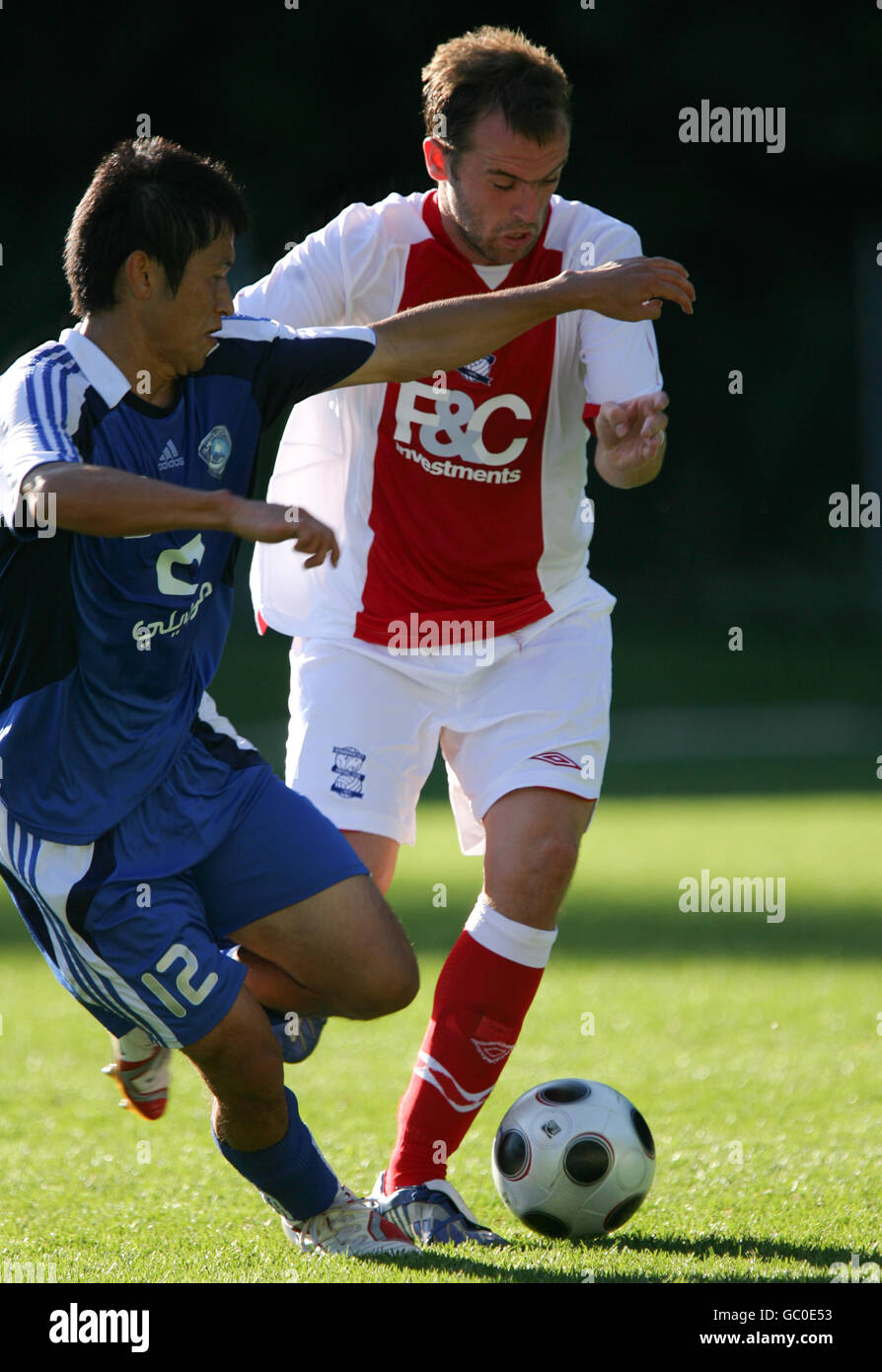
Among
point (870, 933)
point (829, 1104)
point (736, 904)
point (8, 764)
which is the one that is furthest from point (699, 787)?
point (8, 764)

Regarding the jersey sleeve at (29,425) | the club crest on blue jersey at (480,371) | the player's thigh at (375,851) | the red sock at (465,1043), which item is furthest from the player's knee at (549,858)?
the jersey sleeve at (29,425)

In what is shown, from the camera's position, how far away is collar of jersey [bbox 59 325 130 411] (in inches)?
126

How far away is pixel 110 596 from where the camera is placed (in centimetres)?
Result: 326

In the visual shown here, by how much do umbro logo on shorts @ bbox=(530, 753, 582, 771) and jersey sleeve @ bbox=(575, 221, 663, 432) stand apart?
0.81 meters

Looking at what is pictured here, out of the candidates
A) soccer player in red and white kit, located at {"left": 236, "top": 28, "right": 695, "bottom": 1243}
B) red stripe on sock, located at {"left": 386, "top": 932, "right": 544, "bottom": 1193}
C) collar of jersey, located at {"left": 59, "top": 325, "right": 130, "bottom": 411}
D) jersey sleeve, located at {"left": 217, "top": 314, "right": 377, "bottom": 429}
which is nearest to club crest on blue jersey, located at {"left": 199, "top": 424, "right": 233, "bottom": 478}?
jersey sleeve, located at {"left": 217, "top": 314, "right": 377, "bottom": 429}

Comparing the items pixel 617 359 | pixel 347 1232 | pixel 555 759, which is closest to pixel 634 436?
pixel 617 359

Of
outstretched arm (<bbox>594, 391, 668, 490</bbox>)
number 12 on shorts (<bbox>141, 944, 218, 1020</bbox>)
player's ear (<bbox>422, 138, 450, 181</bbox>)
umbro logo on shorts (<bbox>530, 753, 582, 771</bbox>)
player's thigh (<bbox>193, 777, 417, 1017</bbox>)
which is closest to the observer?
number 12 on shorts (<bbox>141, 944, 218, 1020</bbox>)

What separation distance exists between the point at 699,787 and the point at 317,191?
11.2m

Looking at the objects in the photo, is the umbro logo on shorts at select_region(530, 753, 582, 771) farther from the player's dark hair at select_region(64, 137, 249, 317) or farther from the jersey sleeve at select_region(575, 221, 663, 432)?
the player's dark hair at select_region(64, 137, 249, 317)

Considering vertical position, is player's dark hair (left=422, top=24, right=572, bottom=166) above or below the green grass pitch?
above

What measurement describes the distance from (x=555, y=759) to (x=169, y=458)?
119cm

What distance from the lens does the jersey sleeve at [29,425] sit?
2885 mm

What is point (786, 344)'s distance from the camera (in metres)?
22.9

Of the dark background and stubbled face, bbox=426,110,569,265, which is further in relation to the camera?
the dark background
